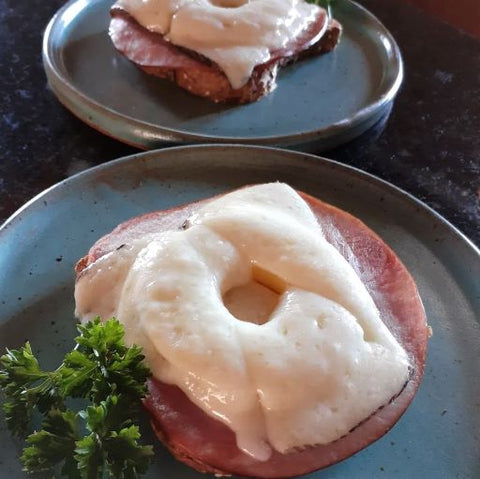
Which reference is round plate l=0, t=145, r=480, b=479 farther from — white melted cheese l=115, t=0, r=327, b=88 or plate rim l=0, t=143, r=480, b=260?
white melted cheese l=115, t=0, r=327, b=88

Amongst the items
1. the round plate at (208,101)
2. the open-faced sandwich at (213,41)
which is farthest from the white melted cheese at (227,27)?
the round plate at (208,101)

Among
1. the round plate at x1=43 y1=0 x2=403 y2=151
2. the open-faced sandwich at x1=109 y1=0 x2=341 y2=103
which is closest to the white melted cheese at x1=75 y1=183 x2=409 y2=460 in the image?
the round plate at x1=43 y1=0 x2=403 y2=151

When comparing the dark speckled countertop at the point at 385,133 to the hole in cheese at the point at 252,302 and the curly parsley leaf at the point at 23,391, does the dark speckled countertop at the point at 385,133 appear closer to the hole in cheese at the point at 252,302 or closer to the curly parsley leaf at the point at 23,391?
the curly parsley leaf at the point at 23,391

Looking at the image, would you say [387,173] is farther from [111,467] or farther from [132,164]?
[111,467]

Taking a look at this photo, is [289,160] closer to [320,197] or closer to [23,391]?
[320,197]

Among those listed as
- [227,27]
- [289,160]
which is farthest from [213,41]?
[289,160]
